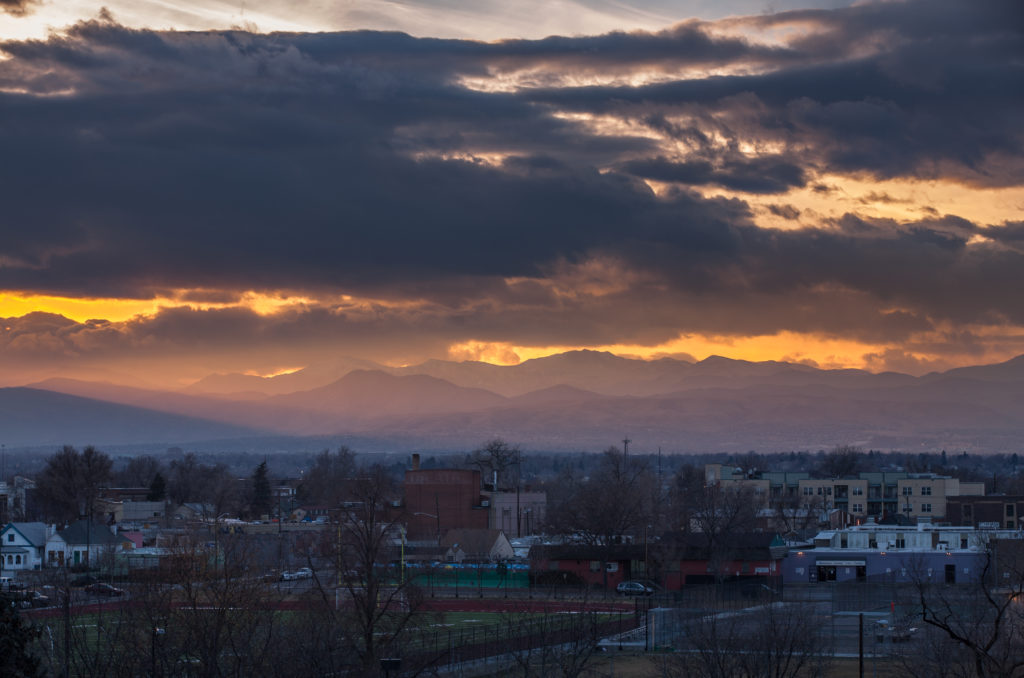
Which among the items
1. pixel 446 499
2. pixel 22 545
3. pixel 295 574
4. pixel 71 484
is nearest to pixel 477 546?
pixel 446 499

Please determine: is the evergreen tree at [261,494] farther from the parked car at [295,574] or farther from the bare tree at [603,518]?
the parked car at [295,574]

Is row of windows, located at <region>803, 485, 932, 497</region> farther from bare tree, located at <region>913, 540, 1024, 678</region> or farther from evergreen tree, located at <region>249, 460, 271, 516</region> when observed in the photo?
evergreen tree, located at <region>249, 460, 271, 516</region>

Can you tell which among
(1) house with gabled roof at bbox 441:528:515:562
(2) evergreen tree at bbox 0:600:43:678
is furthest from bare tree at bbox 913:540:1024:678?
(1) house with gabled roof at bbox 441:528:515:562

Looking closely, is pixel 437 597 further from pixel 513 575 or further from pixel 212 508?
pixel 212 508

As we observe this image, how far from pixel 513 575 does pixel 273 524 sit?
36.7 m

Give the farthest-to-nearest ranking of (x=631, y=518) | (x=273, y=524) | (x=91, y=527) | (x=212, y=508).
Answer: (x=212, y=508), (x=273, y=524), (x=631, y=518), (x=91, y=527)

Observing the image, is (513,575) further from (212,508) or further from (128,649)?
(212,508)

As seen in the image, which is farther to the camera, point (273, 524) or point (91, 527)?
A: point (273, 524)

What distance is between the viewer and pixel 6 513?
120m

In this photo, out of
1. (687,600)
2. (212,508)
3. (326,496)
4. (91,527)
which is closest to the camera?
(687,600)

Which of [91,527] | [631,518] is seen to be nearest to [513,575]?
[631,518]

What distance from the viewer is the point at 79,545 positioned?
92438mm

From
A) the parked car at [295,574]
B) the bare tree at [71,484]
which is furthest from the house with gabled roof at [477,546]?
the bare tree at [71,484]

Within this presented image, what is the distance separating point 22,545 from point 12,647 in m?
66.3
